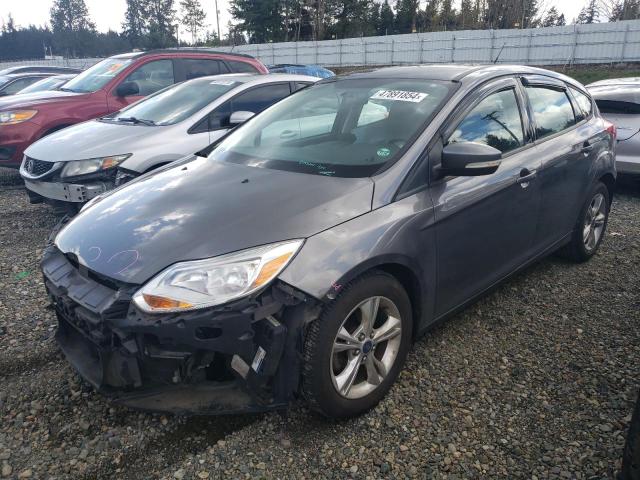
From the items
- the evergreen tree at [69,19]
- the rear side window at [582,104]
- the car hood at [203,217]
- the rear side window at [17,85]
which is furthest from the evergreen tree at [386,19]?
the evergreen tree at [69,19]

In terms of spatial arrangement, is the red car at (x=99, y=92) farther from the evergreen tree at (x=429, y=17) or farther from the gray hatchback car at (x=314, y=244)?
the evergreen tree at (x=429, y=17)

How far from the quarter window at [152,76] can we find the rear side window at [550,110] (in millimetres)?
5439

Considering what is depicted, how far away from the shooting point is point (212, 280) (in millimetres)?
2100

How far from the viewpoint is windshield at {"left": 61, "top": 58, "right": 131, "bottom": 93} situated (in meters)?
7.09

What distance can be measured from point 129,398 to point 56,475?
42cm

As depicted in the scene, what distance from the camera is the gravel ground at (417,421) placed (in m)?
2.21

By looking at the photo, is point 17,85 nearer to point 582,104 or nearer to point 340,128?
point 340,128

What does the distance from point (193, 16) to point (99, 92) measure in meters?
76.3

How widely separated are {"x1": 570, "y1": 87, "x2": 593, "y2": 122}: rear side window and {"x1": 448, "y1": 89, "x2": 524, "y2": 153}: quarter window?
3.53 ft

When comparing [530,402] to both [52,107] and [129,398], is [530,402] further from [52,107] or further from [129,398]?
[52,107]

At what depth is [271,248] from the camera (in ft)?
7.13

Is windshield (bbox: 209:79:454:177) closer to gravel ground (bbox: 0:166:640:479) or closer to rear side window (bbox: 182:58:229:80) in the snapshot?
gravel ground (bbox: 0:166:640:479)

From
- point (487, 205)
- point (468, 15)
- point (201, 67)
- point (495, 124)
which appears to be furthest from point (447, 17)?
point (487, 205)

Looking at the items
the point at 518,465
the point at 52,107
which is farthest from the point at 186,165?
the point at 52,107
